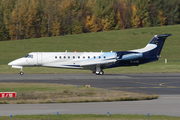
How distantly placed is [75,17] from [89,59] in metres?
92.4

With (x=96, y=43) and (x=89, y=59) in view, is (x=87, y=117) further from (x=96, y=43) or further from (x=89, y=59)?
(x=96, y=43)

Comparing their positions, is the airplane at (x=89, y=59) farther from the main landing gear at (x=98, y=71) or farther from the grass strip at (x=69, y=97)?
the grass strip at (x=69, y=97)

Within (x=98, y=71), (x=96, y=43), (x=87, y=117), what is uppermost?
(x=96, y=43)

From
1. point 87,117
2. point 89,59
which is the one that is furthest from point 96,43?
point 87,117

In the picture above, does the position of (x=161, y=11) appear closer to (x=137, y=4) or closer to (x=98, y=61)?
(x=137, y=4)

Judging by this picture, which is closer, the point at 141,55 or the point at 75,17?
the point at 141,55

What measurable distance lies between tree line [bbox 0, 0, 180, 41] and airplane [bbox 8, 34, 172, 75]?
78.4 metres

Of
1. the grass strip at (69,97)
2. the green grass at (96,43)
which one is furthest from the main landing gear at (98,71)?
the green grass at (96,43)

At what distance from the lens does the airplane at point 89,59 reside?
134 feet

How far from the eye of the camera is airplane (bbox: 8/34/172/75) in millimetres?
40781

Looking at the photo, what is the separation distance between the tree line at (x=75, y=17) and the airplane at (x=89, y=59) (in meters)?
78.4

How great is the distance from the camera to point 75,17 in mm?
132375

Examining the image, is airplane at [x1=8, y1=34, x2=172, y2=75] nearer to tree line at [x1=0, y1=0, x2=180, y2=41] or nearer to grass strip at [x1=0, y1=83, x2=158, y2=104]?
grass strip at [x1=0, y1=83, x2=158, y2=104]

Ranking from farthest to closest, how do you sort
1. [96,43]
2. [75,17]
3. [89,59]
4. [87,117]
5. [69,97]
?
[75,17], [96,43], [89,59], [69,97], [87,117]
